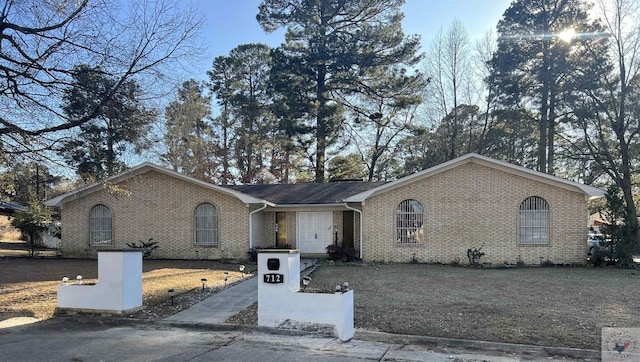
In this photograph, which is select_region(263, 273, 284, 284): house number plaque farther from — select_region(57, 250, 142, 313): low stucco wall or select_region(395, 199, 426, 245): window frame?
select_region(395, 199, 426, 245): window frame

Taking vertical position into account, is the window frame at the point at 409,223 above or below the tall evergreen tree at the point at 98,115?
below

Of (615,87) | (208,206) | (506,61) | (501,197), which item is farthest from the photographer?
(506,61)

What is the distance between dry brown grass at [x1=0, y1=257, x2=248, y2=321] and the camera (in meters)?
9.44

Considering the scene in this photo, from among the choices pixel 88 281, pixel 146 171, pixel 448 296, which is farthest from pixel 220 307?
pixel 146 171

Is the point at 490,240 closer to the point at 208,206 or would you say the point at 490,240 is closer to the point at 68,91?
the point at 208,206

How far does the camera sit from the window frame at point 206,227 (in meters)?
19.1

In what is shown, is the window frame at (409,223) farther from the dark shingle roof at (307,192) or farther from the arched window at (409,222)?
the dark shingle roof at (307,192)

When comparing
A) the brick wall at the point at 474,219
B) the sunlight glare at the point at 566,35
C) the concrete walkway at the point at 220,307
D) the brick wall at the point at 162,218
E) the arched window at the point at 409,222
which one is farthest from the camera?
the sunlight glare at the point at 566,35

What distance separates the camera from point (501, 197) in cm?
1691

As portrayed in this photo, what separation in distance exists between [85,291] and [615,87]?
2694 centimetres

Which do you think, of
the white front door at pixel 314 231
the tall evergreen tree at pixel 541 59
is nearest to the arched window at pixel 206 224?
the white front door at pixel 314 231

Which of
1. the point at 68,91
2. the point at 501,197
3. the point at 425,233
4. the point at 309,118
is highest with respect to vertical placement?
the point at 309,118

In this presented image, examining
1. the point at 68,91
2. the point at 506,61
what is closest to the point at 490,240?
the point at 68,91

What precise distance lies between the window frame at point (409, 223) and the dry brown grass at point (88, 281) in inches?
245
